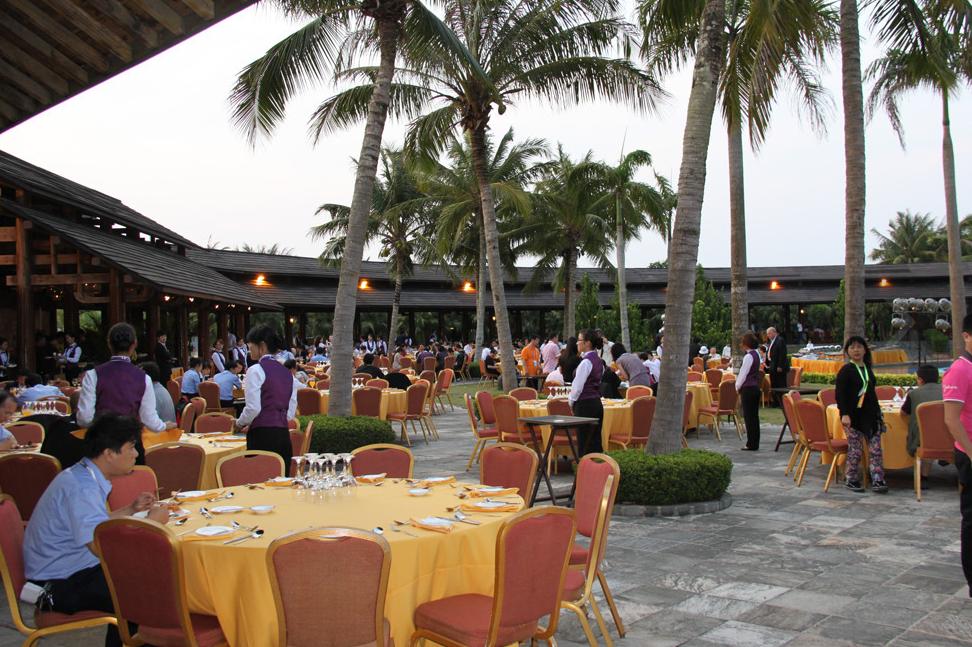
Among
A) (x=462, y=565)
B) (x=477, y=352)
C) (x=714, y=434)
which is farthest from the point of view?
(x=477, y=352)

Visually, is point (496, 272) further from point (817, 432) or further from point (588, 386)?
point (817, 432)

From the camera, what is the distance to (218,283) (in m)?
23.7

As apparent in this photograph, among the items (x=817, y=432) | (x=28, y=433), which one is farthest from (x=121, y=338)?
(x=817, y=432)

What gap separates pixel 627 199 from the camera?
27.2 metres

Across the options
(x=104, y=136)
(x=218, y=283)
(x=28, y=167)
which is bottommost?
(x=218, y=283)

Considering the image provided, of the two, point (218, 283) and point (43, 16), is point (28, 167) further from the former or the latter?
point (43, 16)

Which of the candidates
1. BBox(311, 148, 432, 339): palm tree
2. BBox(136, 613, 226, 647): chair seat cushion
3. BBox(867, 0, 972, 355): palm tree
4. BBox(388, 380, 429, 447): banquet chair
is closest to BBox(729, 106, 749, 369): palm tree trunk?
BBox(867, 0, 972, 355): palm tree

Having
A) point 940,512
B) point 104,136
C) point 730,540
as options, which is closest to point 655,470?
point 730,540

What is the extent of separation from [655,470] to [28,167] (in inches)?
655

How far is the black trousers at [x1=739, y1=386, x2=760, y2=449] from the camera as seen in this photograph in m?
11.9

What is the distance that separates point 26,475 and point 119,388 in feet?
2.76

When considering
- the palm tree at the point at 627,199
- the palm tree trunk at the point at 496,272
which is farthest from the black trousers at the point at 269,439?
the palm tree at the point at 627,199

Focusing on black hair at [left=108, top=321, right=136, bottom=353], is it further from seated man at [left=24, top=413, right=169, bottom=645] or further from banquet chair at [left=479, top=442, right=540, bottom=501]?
banquet chair at [left=479, top=442, right=540, bottom=501]

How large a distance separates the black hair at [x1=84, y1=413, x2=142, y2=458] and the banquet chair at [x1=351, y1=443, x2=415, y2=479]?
7.26 feet
